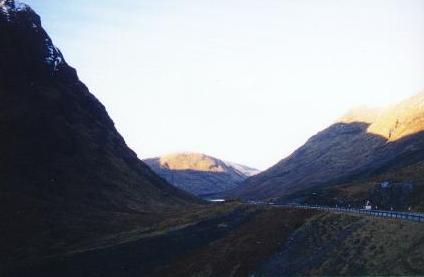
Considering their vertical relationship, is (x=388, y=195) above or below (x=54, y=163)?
below

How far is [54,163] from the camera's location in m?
141

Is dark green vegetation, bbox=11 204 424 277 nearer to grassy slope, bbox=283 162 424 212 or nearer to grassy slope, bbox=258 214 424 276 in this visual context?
grassy slope, bbox=258 214 424 276

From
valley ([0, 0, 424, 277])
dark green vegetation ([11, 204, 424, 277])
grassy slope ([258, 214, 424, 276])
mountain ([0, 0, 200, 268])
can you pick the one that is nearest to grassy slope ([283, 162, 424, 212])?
valley ([0, 0, 424, 277])

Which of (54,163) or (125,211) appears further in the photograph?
(54,163)

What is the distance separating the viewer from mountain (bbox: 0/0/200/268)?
113m

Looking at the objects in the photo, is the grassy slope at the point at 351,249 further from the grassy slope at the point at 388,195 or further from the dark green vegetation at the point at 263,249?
the grassy slope at the point at 388,195

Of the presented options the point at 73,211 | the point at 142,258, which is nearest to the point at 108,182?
the point at 73,211

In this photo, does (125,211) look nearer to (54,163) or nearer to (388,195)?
(54,163)

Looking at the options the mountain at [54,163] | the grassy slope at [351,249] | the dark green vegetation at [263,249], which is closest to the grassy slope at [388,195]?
the dark green vegetation at [263,249]

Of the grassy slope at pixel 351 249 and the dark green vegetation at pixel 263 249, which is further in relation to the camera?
the dark green vegetation at pixel 263 249

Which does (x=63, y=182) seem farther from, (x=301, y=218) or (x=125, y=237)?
(x=301, y=218)

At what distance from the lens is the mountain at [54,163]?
370 feet

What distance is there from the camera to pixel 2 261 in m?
93.9

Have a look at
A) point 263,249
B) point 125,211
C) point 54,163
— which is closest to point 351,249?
point 263,249
